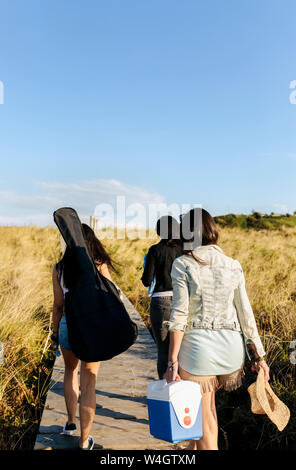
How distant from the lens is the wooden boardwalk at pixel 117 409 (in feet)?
11.7

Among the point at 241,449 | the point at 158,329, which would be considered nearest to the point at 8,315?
the point at 158,329

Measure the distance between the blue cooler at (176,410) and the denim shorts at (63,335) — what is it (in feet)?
2.87

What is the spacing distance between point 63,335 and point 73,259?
0.67m

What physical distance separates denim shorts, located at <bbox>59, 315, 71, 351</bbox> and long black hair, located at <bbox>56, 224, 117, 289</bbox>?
15.0 inches

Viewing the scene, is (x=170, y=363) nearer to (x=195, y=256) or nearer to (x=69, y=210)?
(x=195, y=256)

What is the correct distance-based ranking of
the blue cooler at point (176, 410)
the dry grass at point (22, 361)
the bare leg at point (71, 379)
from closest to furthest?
the blue cooler at point (176, 410) < the bare leg at point (71, 379) < the dry grass at point (22, 361)

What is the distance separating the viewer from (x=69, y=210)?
3043 millimetres

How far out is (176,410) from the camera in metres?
2.42

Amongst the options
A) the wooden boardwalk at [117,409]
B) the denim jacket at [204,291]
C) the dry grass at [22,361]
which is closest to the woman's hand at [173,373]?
the denim jacket at [204,291]

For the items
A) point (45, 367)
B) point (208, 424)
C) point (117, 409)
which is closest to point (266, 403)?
point (208, 424)

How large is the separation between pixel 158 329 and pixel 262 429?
6.34 ft

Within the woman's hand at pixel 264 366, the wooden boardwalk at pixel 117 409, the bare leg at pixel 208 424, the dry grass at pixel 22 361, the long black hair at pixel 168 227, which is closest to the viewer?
the bare leg at pixel 208 424

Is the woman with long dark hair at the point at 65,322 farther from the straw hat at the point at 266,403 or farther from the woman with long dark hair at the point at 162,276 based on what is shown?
the straw hat at the point at 266,403

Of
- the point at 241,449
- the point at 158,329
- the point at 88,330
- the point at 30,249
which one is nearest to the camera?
the point at 88,330
